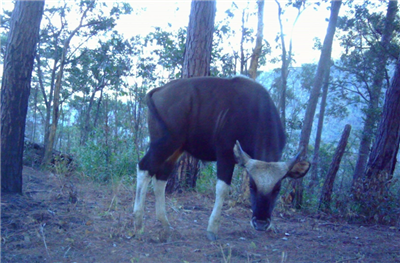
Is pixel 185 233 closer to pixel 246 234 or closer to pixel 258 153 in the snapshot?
pixel 246 234

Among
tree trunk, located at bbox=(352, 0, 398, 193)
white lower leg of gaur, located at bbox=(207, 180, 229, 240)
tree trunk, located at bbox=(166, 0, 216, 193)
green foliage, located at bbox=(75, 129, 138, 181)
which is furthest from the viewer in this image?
tree trunk, located at bbox=(352, 0, 398, 193)

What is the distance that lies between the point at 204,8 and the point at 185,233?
475 cm

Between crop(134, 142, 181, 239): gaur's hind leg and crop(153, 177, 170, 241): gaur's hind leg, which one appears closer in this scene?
crop(153, 177, 170, 241): gaur's hind leg

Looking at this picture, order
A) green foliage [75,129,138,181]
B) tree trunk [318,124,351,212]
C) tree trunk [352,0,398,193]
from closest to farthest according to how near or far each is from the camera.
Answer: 1. tree trunk [318,124,351,212]
2. green foliage [75,129,138,181]
3. tree trunk [352,0,398,193]

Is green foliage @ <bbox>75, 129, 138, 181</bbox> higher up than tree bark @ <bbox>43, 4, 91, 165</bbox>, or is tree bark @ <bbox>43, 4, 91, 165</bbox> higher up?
tree bark @ <bbox>43, 4, 91, 165</bbox>

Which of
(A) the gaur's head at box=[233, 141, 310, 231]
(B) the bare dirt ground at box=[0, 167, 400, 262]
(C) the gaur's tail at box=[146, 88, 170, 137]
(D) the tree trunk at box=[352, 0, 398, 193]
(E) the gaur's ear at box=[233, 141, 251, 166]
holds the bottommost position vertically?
(B) the bare dirt ground at box=[0, 167, 400, 262]

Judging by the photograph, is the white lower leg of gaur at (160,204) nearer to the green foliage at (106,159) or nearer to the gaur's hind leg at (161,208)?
the gaur's hind leg at (161,208)

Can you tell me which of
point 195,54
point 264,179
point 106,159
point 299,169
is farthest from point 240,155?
point 106,159

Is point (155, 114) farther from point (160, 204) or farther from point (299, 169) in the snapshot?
point (299, 169)

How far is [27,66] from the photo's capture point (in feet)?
20.0

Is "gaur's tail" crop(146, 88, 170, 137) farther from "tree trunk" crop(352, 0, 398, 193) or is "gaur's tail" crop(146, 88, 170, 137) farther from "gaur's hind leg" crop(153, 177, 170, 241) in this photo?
"tree trunk" crop(352, 0, 398, 193)

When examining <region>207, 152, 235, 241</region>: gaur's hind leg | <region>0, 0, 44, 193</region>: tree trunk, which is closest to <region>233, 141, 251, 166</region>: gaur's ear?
<region>207, 152, 235, 241</region>: gaur's hind leg

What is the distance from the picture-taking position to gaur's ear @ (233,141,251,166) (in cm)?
464

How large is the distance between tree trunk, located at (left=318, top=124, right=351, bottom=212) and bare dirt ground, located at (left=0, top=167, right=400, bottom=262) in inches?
22.4
